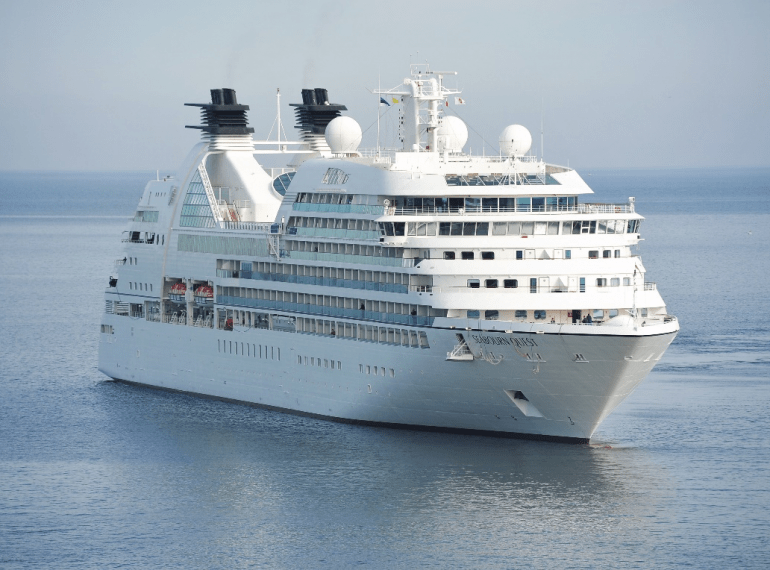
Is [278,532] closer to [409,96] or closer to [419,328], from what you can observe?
[419,328]

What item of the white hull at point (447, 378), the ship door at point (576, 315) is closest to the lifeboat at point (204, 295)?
the white hull at point (447, 378)

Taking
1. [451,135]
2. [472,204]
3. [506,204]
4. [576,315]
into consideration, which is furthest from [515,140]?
[576,315]

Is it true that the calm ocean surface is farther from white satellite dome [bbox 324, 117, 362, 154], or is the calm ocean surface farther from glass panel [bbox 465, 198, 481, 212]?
white satellite dome [bbox 324, 117, 362, 154]

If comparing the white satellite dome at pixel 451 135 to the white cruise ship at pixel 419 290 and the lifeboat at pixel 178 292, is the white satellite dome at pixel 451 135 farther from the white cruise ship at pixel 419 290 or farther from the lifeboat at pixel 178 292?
the lifeboat at pixel 178 292

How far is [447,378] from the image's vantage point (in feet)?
169

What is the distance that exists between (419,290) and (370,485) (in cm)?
767

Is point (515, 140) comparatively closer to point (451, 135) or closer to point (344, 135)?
point (451, 135)

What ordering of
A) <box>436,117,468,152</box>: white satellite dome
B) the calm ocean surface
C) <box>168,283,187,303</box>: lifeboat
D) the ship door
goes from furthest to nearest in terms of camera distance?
<box>168,283,187,303</box>: lifeboat → <box>436,117,468,152</box>: white satellite dome → the ship door → the calm ocean surface

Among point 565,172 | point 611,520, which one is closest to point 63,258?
point 565,172

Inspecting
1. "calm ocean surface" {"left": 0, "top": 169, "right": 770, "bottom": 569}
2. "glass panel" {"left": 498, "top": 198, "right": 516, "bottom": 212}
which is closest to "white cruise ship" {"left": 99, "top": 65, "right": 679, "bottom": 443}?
"glass panel" {"left": 498, "top": 198, "right": 516, "bottom": 212}

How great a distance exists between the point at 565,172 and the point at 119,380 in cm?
2527

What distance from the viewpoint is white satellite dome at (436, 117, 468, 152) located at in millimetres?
58250

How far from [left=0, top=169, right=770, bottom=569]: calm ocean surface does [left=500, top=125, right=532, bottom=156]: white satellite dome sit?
10.4m

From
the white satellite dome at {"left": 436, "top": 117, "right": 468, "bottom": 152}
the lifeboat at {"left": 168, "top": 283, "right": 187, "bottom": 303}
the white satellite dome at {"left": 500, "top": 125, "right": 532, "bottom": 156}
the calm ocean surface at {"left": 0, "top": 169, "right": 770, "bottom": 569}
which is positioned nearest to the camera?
the calm ocean surface at {"left": 0, "top": 169, "right": 770, "bottom": 569}
